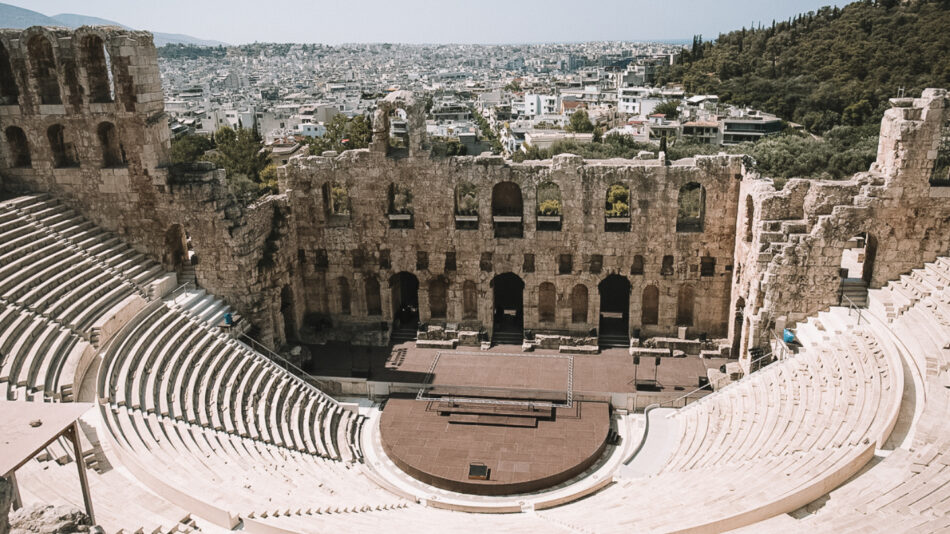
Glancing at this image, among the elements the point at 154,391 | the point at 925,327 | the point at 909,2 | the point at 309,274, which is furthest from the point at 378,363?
the point at 909,2

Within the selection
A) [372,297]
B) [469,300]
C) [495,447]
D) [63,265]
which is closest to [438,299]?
[469,300]

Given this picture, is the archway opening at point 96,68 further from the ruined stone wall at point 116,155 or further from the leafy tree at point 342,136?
the leafy tree at point 342,136

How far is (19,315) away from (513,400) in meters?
15.2

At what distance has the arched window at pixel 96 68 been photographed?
981 inches

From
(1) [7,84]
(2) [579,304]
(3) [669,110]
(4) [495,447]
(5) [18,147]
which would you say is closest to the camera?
(4) [495,447]

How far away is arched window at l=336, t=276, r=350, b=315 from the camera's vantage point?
30453 mm

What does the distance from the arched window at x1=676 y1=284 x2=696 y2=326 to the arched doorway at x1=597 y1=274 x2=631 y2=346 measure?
83.4 inches

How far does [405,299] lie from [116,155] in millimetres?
13195

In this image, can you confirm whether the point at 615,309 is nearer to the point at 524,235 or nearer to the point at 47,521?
the point at 524,235

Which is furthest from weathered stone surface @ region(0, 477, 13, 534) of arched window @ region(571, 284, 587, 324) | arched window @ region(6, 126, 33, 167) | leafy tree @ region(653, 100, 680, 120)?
leafy tree @ region(653, 100, 680, 120)

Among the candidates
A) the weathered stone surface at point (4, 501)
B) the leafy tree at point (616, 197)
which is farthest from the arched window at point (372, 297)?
the weathered stone surface at point (4, 501)

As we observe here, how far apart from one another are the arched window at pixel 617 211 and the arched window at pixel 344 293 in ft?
36.8

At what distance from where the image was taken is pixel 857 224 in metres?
23.8

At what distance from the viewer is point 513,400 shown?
24906mm
